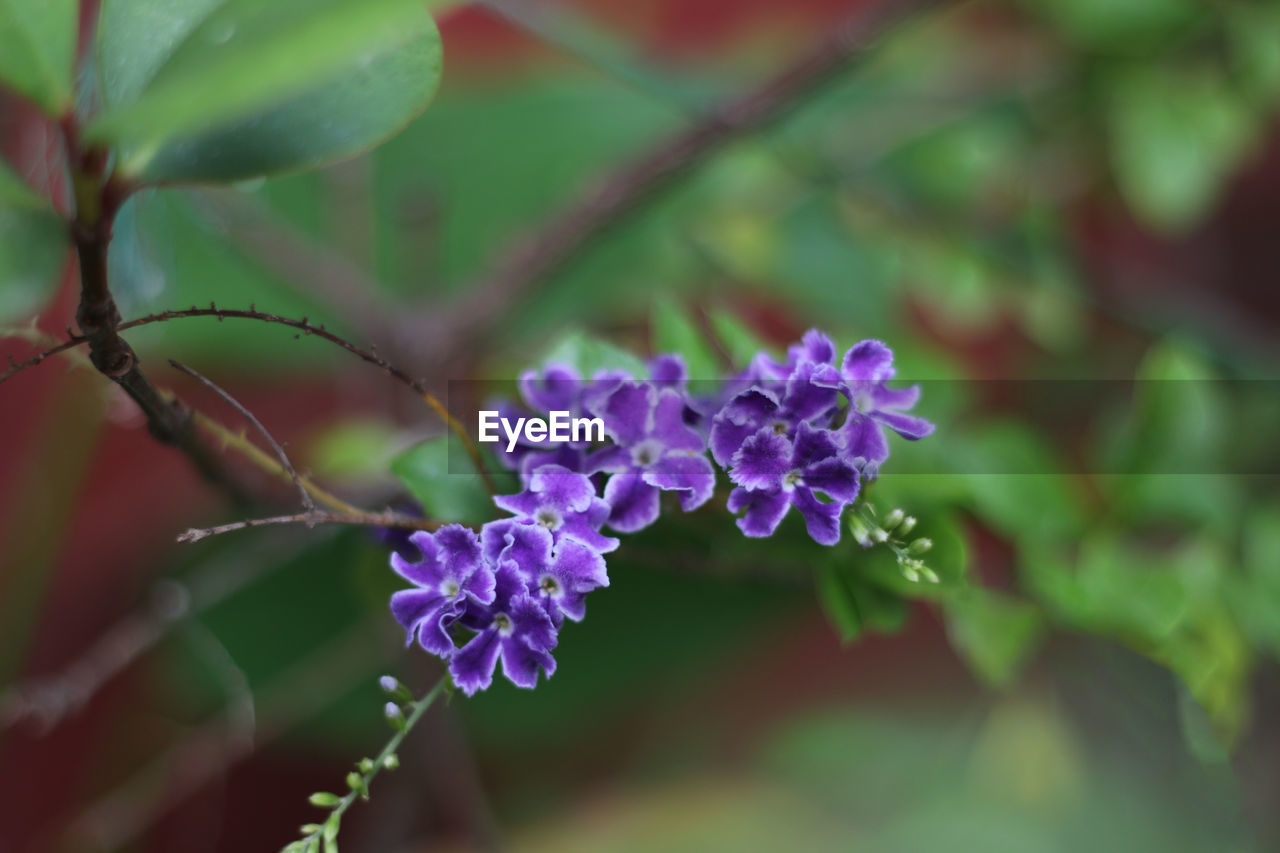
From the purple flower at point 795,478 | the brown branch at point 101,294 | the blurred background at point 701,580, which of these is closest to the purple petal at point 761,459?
the purple flower at point 795,478

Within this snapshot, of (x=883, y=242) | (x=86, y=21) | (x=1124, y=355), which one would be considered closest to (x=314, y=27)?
(x=883, y=242)

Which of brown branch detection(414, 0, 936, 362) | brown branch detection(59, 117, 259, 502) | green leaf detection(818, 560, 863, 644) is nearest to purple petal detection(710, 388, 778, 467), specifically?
green leaf detection(818, 560, 863, 644)

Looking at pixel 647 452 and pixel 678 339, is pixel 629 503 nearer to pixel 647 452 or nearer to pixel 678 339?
pixel 647 452

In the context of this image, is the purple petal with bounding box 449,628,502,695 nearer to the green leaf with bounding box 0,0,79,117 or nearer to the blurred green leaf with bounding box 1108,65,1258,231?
the green leaf with bounding box 0,0,79,117

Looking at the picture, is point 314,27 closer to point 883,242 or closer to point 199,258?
point 883,242

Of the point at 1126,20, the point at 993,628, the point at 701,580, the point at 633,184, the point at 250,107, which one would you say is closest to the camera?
the point at 250,107

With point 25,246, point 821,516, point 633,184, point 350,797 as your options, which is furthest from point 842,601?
point 633,184

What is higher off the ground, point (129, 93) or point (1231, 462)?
point (129, 93)

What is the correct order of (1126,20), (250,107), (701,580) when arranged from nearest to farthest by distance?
(250,107) < (701,580) < (1126,20)
